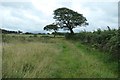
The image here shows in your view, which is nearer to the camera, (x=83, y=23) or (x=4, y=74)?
(x=4, y=74)

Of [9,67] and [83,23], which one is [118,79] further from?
[83,23]

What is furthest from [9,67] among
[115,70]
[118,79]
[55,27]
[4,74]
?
[55,27]

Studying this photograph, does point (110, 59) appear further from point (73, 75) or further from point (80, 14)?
point (80, 14)

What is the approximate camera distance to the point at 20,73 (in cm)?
721

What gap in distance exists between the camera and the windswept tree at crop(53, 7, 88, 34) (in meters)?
60.6

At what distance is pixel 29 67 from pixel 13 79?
4.68 feet

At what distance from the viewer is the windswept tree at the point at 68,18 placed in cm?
6062

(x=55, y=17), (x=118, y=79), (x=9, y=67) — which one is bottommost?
(x=118, y=79)

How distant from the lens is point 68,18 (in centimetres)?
6088

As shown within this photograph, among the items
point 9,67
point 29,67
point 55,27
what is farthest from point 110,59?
point 55,27

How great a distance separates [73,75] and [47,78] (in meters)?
1.40

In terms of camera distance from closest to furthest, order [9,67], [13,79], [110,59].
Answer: [13,79], [9,67], [110,59]

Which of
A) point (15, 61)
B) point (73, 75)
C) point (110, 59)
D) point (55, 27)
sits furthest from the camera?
point (55, 27)

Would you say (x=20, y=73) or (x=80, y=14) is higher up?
(x=80, y=14)
